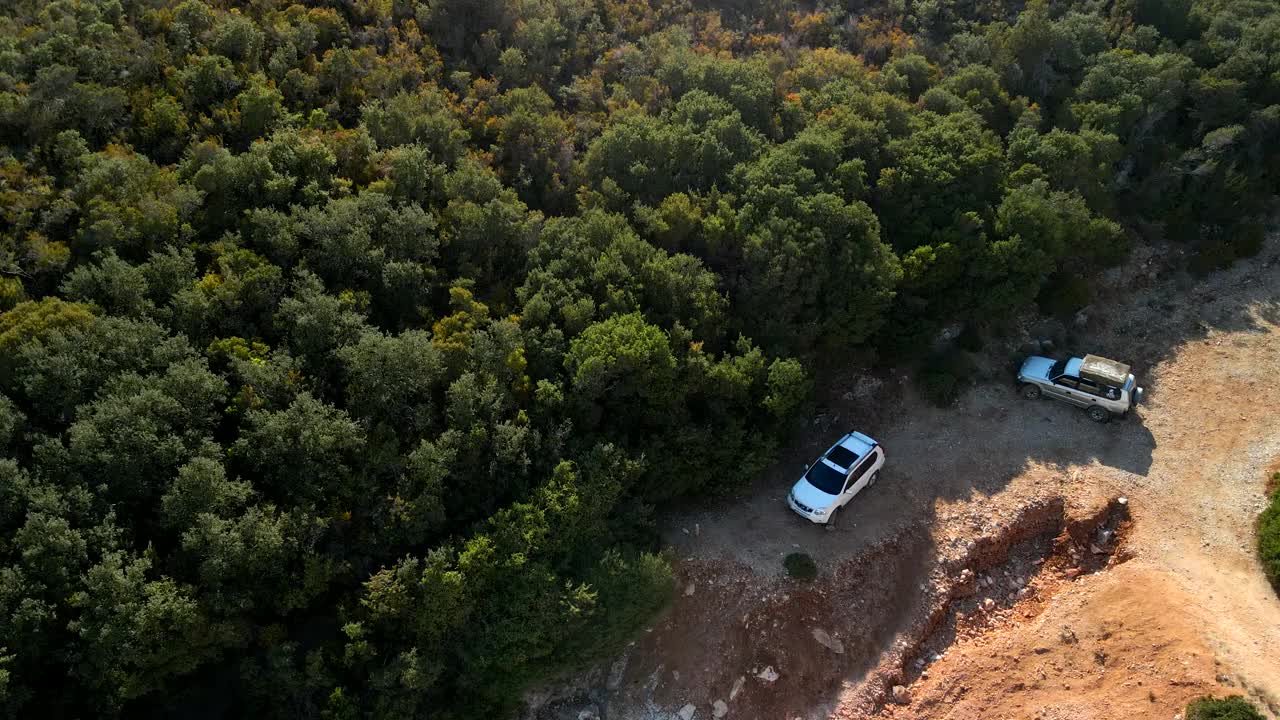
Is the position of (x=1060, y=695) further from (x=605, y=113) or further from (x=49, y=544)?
(x=49, y=544)

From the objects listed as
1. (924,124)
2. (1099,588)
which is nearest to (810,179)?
(924,124)

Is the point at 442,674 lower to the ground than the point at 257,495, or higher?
lower

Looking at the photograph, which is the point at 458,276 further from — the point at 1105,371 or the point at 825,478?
the point at 1105,371

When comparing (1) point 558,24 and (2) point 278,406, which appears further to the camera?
(1) point 558,24

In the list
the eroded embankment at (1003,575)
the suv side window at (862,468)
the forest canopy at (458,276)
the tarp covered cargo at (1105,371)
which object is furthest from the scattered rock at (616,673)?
the tarp covered cargo at (1105,371)

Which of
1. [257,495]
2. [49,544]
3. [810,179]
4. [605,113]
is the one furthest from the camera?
[605,113]

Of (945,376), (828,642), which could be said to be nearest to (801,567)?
(828,642)
